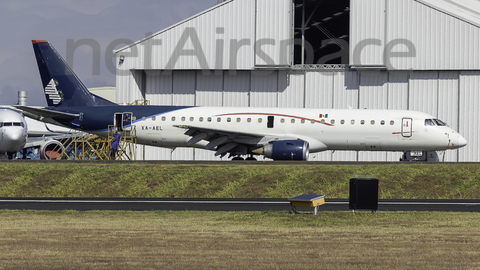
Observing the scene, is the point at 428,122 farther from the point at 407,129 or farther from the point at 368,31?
the point at 368,31

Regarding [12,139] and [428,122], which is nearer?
[428,122]

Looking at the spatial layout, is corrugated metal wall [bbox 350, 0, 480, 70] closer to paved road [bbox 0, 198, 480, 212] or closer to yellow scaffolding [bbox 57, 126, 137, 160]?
yellow scaffolding [bbox 57, 126, 137, 160]

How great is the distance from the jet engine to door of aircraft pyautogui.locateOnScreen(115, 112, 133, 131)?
8973mm

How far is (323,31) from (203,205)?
31.5 meters

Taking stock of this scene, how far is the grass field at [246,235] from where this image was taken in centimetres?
895

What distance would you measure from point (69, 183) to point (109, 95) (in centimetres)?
6884

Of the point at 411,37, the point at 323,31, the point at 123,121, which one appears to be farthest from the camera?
the point at 323,31

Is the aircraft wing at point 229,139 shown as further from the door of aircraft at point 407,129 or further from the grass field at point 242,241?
the grass field at point 242,241

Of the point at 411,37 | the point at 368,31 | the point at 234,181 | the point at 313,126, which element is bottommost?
the point at 234,181

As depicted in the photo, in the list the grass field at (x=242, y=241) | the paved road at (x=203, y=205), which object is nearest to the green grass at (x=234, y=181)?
the paved road at (x=203, y=205)

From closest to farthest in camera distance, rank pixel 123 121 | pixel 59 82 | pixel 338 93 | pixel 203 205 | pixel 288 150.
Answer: pixel 203 205 → pixel 288 150 → pixel 123 121 → pixel 59 82 → pixel 338 93

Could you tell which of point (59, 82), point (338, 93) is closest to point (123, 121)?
point (59, 82)

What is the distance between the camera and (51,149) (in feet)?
131

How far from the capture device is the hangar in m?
39.1
